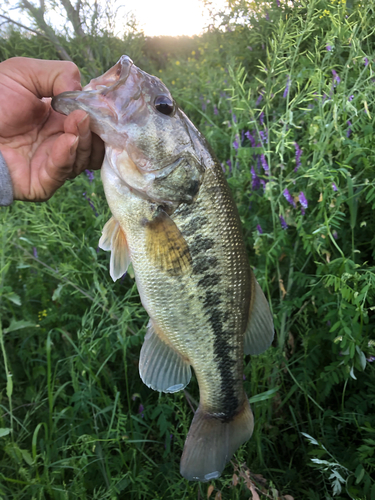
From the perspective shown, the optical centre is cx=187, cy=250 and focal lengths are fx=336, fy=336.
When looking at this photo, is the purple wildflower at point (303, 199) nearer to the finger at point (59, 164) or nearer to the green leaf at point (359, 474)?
the finger at point (59, 164)

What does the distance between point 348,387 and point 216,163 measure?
1.67 metres

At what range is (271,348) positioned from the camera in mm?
1910

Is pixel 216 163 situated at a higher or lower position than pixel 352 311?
higher

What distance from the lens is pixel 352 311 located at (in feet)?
5.46

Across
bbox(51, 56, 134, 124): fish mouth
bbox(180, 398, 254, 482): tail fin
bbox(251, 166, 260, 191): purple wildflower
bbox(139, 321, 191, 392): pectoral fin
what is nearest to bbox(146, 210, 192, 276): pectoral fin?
bbox(139, 321, 191, 392): pectoral fin

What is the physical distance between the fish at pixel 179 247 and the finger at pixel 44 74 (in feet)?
1.16

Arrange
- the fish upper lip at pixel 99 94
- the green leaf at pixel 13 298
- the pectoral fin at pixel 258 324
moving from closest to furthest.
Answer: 1. the fish upper lip at pixel 99 94
2. the pectoral fin at pixel 258 324
3. the green leaf at pixel 13 298

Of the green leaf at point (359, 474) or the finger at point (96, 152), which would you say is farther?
the finger at point (96, 152)

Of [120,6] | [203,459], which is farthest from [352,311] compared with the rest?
[120,6]

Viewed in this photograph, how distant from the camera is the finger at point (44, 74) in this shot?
1.58 metres

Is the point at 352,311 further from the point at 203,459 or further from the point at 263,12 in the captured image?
the point at 263,12

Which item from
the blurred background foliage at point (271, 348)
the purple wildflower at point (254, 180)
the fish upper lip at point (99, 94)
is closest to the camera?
the fish upper lip at point (99, 94)

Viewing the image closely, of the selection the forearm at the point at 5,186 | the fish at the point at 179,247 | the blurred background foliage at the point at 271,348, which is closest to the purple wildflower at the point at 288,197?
the blurred background foliage at the point at 271,348

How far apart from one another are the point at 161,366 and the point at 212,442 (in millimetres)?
415
